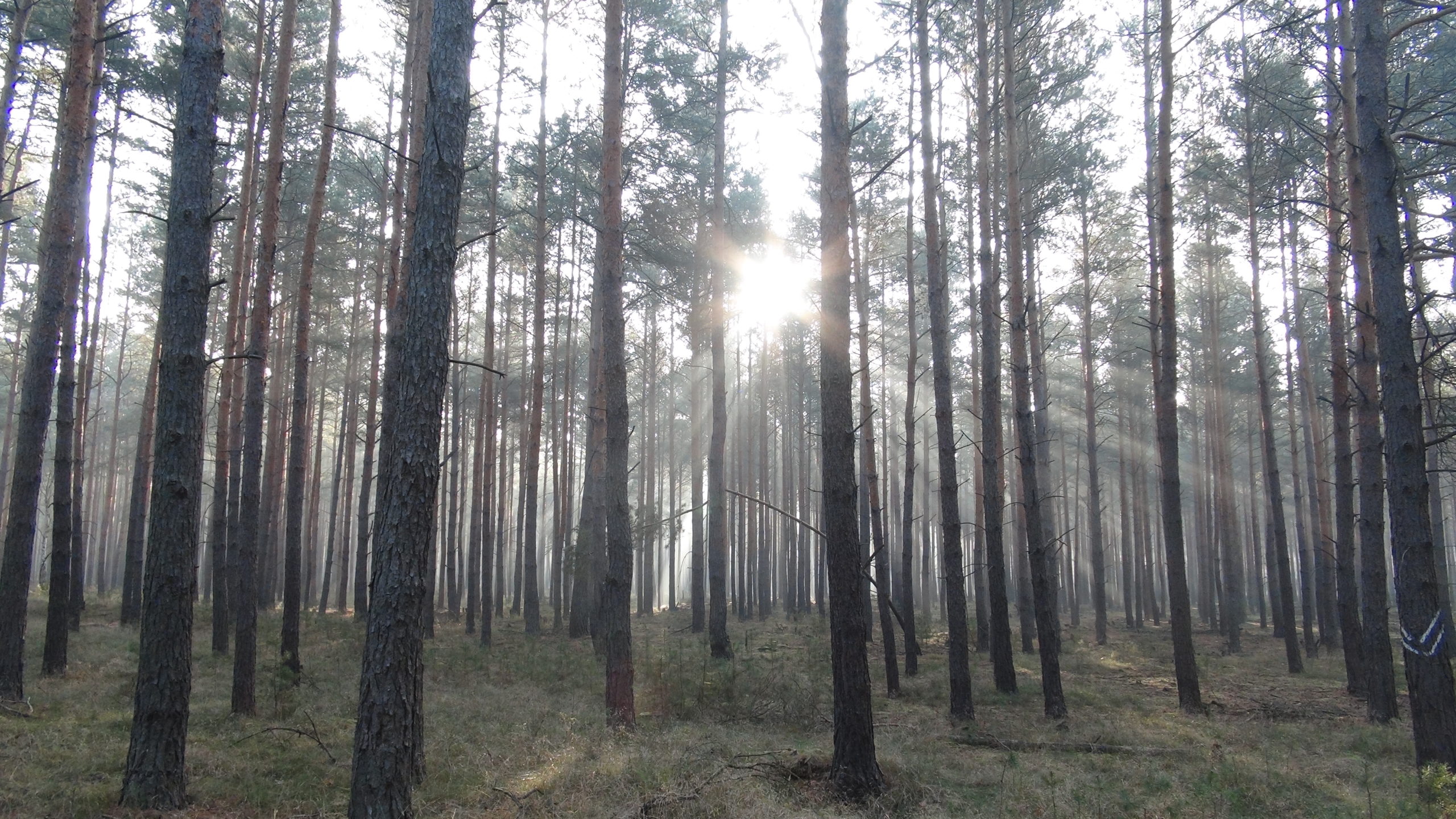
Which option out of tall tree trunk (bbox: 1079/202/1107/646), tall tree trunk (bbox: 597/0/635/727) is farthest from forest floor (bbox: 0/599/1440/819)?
tall tree trunk (bbox: 1079/202/1107/646)

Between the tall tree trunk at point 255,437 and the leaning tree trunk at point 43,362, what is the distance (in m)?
1.93

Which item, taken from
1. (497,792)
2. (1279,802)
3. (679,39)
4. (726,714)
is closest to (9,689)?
(497,792)

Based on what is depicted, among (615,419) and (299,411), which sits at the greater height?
(299,411)

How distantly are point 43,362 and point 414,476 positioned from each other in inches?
278

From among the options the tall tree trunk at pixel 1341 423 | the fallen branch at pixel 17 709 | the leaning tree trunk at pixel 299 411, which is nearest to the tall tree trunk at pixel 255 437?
the leaning tree trunk at pixel 299 411

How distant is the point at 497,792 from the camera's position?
243 inches

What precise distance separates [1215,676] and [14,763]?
58.0 ft

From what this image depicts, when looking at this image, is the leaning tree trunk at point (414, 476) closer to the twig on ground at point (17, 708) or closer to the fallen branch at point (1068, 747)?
the twig on ground at point (17, 708)

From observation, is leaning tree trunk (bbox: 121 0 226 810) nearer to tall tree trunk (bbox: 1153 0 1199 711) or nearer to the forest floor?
the forest floor

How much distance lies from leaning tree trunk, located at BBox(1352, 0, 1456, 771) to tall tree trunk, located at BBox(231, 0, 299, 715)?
11237 millimetres

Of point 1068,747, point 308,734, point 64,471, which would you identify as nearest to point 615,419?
point 308,734

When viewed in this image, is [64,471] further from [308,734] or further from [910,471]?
[910,471]

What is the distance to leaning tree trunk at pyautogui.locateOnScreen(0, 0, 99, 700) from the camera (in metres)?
8.62

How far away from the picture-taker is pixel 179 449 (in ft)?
19.1
